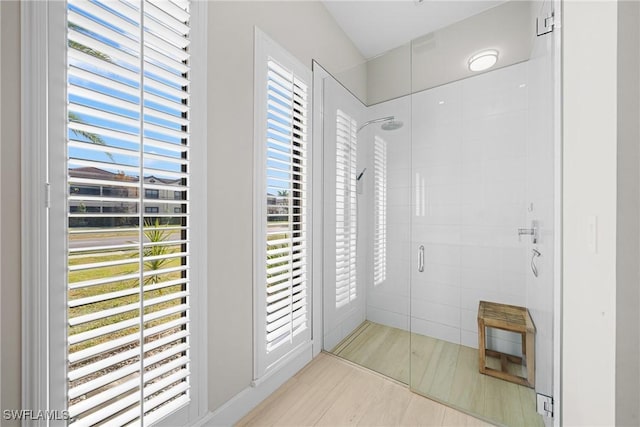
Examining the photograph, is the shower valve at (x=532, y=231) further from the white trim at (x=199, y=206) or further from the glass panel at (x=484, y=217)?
the white trim at (x=199, y=206)

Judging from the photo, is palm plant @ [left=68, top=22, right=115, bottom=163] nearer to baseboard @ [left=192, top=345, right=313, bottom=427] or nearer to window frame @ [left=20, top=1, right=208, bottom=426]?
window frame @ [left=20, top=1, right=208, bottom=426]

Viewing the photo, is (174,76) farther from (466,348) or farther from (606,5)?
(466,348)

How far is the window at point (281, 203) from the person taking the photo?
60.2 inches

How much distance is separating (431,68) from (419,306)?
1781 mm

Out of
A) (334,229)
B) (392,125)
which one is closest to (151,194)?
(334,229)

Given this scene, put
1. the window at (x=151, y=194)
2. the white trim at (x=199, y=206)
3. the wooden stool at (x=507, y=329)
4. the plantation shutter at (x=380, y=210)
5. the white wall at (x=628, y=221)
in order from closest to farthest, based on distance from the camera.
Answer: the white wall at (x=628, y=221)
the window at (x=151, y=194)
the white trim at (x=199, y=206)
the wooden stool at (x=507, y=329)
the plantation shutter at (x=380, y=210)

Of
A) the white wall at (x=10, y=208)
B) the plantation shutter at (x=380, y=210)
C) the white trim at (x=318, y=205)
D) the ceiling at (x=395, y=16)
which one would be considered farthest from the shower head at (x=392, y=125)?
the white wall at (x=10, y=208)

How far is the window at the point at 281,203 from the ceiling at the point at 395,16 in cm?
77

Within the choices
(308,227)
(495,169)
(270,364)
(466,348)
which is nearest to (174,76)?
(308,227)

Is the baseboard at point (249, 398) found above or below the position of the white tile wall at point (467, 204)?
below

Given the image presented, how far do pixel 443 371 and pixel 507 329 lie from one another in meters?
0.49

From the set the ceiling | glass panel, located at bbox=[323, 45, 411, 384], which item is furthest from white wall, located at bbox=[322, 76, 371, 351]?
the ceiling

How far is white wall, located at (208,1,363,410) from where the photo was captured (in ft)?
4.17

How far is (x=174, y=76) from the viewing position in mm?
1099
